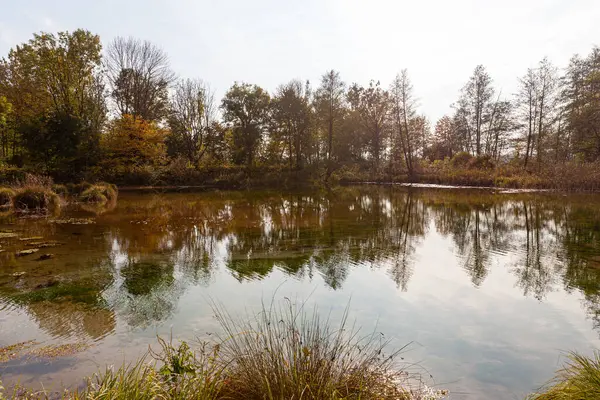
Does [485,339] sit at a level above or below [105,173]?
below

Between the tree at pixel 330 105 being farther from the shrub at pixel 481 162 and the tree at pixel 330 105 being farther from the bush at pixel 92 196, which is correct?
the bush at pixel 92 196

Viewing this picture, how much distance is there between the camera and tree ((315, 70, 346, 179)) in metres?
41.8

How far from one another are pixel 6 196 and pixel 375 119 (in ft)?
121

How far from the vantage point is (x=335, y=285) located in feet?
24.5

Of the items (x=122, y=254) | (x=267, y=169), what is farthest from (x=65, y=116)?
(x=122, y=254)

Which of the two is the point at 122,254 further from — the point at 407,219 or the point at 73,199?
the point at 73,199

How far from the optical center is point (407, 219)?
1617 cm

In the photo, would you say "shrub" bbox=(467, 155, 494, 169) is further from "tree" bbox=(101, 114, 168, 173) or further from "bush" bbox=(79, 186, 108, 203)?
"bush" bbox=(79, 186, 108, 203)

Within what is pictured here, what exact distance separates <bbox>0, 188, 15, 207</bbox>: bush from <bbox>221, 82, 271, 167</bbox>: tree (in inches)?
992

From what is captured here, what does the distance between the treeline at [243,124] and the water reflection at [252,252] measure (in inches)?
631

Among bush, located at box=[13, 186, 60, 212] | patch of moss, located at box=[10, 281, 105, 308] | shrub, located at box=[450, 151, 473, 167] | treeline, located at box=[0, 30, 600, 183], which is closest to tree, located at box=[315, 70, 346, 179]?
treeline, located at box=[0, 30, 600, 183]

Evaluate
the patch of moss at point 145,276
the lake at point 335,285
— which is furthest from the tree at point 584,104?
the patch of moss at point 145,276

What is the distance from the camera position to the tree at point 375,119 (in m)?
45.2

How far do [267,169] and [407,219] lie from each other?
26.1 metres
